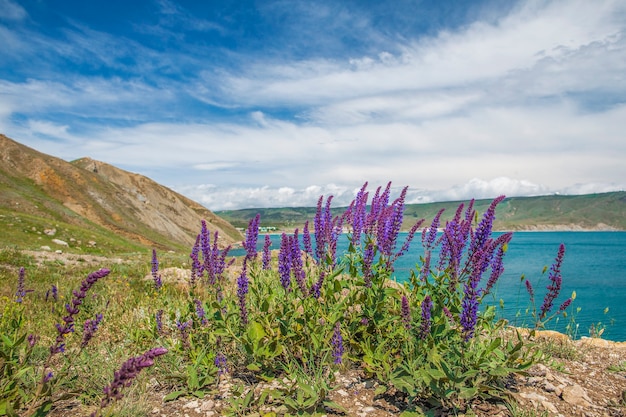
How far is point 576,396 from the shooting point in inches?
Answer: 184

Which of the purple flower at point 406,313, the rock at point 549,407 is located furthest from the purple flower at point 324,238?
the rock at point 549,407

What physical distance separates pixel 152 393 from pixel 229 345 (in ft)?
4.42

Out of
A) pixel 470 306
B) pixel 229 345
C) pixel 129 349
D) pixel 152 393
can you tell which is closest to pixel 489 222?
pixel 470 306

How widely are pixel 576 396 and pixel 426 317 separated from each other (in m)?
2.19

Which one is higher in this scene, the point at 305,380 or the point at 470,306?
the point at 470,306

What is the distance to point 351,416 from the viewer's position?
4.27 metres

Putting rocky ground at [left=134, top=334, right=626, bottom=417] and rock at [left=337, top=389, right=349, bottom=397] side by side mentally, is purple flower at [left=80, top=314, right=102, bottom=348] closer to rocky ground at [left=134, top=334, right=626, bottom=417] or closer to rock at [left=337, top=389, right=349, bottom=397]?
rocky ground at [left=134, top=334, right=626, bottom=417]

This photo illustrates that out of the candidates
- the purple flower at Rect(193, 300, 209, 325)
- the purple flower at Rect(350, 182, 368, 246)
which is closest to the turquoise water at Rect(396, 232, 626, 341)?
the purple flower at Rect(350, 182, 368, 246)

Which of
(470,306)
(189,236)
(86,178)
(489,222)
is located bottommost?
(189,236)

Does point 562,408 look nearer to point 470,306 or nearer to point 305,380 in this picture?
point 470,306

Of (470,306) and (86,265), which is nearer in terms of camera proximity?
(470,306)

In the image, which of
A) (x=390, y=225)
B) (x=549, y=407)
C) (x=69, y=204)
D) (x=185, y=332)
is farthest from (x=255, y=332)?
(x=69, y=204)

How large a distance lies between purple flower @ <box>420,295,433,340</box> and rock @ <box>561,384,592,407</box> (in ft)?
6.12

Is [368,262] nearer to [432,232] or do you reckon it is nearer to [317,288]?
[317,288]
